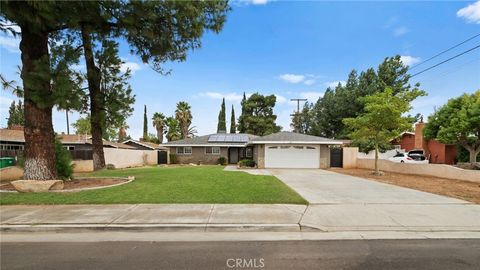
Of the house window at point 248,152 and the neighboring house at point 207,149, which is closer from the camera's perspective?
the neighboring house at point 207,149

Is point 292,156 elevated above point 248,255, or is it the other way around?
point 248,255

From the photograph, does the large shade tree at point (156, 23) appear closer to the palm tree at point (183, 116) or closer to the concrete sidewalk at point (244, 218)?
the concrete sidewalk at point (244, 218)

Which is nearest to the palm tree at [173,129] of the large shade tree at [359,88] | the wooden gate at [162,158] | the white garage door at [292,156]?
the wooden gate at [162,158]

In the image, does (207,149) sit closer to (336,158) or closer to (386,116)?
(336,158)

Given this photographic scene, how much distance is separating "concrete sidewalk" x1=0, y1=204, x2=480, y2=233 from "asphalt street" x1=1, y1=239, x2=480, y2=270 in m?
0.76

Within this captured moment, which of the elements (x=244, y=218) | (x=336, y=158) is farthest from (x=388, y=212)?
(x=336, y=158)

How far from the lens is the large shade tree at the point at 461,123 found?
707 inches

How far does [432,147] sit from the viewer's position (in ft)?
92.4

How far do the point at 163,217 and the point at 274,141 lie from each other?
17743 millimetres

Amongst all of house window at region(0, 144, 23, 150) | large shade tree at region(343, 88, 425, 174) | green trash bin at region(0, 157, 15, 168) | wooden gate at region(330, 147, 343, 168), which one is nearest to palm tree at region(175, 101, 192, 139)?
house window at region(0, 144, 23, 150)

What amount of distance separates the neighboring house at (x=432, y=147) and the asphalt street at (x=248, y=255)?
78.5 feet

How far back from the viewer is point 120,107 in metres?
17.1

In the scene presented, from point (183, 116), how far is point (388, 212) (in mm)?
43780

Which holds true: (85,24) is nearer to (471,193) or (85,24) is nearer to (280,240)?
(280,240)
